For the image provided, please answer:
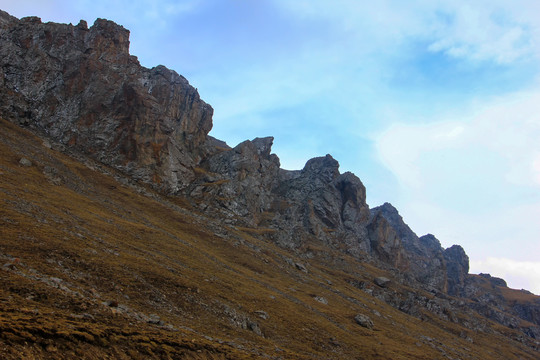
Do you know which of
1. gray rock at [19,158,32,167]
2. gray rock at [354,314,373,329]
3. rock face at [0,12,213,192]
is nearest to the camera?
gray rock at [354,314,373,329]

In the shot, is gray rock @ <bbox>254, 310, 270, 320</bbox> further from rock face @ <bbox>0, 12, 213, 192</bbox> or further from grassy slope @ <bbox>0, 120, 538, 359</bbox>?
rock face @ <bbox>0, 12, 213, 192</bbox>

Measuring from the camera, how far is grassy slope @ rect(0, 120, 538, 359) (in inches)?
757

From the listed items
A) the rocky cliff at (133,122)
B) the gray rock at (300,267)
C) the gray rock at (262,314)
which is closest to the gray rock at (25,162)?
the rocky cliff at (133,122)

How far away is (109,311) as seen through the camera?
79.0 feet

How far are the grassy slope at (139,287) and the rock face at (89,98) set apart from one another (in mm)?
19105

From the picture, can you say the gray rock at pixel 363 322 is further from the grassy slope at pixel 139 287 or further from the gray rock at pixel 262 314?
the gray rock at pixel 262 314

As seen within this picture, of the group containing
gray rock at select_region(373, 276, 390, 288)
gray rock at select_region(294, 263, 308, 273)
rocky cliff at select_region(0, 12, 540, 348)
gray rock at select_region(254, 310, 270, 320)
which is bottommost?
gray rock at select_region(254, 310, 270, 320)

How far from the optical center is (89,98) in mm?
126688

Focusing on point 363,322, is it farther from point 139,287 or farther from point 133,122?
point 133,122

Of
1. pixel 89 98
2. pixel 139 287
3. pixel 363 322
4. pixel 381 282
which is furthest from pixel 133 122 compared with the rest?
pixel 381 282

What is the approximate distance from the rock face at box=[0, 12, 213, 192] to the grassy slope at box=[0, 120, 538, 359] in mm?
19105

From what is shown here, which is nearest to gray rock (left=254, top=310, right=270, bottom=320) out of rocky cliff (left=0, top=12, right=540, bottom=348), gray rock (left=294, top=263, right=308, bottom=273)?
gray rock (left=294, top=263, right=308, bottom=273)

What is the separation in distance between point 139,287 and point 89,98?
119 m

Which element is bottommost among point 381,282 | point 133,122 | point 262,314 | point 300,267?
point 262,314
